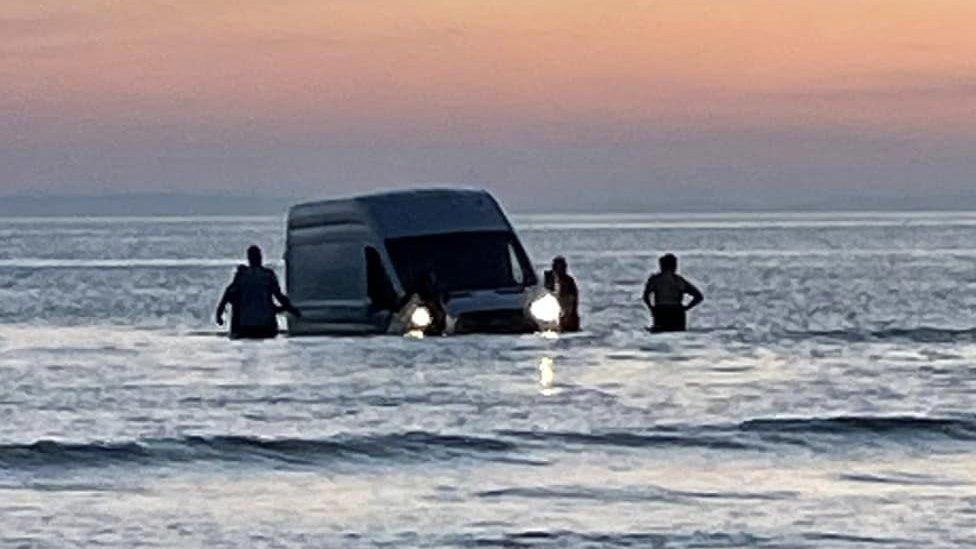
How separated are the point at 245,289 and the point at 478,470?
12.7m

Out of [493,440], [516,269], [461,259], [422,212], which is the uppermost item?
[422,212]

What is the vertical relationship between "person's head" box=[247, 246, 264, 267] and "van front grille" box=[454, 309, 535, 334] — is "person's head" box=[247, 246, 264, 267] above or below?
above

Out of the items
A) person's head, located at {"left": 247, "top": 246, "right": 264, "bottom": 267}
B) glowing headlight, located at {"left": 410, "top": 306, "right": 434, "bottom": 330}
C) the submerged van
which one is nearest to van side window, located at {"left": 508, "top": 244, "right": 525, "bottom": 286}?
the submerged van

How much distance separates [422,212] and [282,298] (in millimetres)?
2179

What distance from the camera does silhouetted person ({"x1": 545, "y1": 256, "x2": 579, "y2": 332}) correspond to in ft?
109

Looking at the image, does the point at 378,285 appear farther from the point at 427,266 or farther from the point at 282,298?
the point at 282,298

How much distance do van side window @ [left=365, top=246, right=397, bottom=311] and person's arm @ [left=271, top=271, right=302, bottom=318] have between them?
3.72 ft

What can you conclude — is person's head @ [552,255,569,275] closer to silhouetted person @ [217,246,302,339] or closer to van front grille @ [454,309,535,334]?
van front grille @ [454,309,535,334]

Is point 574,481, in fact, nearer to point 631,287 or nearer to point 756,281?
point 631,287

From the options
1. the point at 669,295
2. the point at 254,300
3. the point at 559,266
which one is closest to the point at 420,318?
the point at 559,266

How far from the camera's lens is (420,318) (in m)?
32.1

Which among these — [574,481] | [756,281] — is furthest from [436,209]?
[756,281]

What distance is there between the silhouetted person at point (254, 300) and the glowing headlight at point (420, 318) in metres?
1.75

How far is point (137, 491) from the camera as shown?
775 inches
